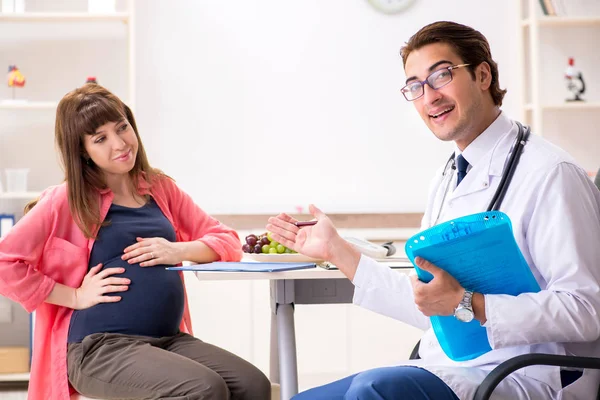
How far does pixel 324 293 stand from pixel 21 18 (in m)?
2.41

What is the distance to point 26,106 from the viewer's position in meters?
3.65

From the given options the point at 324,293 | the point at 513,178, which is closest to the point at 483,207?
the point at 513,178

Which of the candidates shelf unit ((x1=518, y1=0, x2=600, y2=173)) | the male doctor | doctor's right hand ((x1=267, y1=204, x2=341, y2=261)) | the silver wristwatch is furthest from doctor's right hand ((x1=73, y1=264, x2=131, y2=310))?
shelf unit ((x1=518, y1=0, x2=600, y2=173))

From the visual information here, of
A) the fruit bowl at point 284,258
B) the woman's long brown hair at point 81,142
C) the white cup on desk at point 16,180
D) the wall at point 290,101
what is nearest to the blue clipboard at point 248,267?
the fruit bowl at point 284,258

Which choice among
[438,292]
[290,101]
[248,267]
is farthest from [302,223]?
[290,101]

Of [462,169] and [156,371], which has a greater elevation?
[462,169]

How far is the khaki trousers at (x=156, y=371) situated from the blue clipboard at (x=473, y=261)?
0.68 m

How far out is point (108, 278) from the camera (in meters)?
2.06

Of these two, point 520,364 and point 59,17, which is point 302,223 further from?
point 59,17

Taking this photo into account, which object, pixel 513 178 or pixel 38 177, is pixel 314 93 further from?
→ pixel 513 178

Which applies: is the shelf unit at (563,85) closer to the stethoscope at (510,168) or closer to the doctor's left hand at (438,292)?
the stethoscope at (510,168)

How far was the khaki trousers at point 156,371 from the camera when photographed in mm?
1825

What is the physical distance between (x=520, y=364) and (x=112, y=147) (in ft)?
4.34

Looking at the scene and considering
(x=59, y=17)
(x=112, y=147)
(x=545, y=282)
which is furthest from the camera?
(x=59, y=17)
